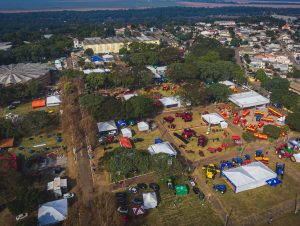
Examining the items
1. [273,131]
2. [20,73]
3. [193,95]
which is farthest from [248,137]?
[20,73]

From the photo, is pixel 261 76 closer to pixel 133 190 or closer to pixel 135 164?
pixel 135 164

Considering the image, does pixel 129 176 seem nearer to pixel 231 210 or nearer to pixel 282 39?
pixel 231 210

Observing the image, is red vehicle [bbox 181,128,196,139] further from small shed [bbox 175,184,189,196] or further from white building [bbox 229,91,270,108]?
white building [bbox 229,91,270,108]

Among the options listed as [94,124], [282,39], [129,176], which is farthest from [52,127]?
[282,39]

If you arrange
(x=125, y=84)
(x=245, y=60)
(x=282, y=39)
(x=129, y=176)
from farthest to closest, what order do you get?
(x=282, y=39), (x=245, y=60), (x=125, y=84), (x=129, y=176)

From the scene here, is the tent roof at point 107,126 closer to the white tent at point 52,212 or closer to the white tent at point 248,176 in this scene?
the white tent at point 52,212

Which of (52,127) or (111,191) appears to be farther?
(52,127)

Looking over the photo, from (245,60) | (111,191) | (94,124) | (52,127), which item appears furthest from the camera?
(245,60)

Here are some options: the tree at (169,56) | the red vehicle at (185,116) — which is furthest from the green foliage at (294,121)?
the tree at (169,56)

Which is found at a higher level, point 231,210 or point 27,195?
point 27,195
